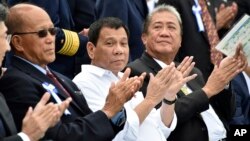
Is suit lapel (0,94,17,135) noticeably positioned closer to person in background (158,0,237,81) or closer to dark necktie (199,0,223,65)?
person in background (158,0,237,81)

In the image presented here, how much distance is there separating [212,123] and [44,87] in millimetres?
1647

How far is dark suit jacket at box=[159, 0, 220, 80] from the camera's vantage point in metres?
6.38

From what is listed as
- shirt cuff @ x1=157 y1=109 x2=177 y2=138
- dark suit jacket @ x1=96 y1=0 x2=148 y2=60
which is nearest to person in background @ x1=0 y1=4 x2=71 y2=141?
shirt cuff @ x1=157 y1=109 x2=177 y2=138

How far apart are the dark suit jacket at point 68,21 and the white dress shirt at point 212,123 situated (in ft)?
2.11

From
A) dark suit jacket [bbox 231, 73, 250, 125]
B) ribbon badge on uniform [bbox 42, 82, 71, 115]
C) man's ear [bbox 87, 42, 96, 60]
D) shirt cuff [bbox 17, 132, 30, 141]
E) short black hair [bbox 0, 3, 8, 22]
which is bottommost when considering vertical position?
dark suit jacket [bbox 231, 73, 250, 125]

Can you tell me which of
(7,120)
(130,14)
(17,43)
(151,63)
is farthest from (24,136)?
(130,14)

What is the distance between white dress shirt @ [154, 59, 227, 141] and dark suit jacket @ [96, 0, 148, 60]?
76 centimetres

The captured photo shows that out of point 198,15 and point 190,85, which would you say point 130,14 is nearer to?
point 198,15

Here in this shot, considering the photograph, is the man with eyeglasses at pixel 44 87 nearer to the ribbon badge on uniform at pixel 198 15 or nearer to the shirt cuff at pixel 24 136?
the shirt cuff at pixel 24 136

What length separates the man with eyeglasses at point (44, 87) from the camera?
4.10 m

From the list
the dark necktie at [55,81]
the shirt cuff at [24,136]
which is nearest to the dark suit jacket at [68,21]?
the dark necktie at [55,81]

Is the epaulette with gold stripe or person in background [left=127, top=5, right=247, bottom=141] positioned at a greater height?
the epaulette with gold stripe

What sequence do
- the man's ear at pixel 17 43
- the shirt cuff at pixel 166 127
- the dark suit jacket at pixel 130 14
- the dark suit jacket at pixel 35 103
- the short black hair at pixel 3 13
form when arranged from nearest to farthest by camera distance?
the short black hair at pixel 3 13, the dark suit jacket at pixel 35 103, the man's ear at pixel 17 43, the shirt cuff at pixel 166 127, the dark suit jacket at pixel 130 14

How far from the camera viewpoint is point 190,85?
559 centimetres
